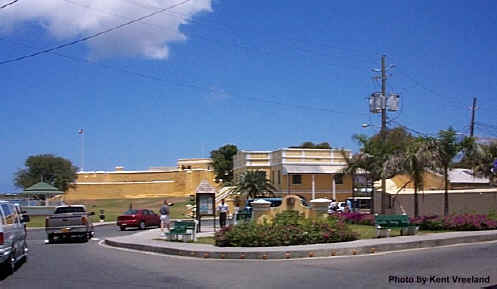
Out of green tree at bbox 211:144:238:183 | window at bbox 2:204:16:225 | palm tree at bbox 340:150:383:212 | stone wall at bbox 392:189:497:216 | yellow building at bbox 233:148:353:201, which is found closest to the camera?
window at bbox 2:204:16:225

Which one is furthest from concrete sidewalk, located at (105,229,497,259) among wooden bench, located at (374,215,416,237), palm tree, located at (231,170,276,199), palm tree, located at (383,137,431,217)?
palm tree, located at (231,170,276,199)

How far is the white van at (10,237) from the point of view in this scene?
46.1 ft

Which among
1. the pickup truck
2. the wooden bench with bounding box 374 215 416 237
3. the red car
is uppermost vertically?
the wooden bench with bounding box 374 215 416 237

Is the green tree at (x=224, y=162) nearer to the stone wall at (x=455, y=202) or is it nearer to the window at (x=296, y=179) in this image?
the window at (x=296, y=179)

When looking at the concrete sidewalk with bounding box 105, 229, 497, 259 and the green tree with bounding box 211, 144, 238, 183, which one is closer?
the concrete sidewalk with bounding box 105, 229, 497, 259

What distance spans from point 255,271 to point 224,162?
3097 inches

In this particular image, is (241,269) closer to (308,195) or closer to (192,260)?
(192,260)

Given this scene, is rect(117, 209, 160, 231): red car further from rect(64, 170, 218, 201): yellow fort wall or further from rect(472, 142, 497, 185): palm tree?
rect(64, 170, 218, 201): yellow fort wall

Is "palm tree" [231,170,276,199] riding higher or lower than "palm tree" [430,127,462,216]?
lower

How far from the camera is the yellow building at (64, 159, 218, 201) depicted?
317 feet

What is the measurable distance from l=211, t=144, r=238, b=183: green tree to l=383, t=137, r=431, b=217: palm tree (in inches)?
2285

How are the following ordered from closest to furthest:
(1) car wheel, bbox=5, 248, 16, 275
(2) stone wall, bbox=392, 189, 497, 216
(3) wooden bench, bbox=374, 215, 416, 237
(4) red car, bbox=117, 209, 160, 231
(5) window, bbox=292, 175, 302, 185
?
(1) car wheel, bbox=5, 248, 16, 275, (3) wooden bench, bbox=374, 215, 416, 237, (2) stone wall, bbox=392, 189, 497, 216, (4) red car, bbox=117, 209, 160, 231, (5) window, bbox=292, 175, 302, 185

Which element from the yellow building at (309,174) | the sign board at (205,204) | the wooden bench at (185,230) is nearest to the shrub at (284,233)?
the wooden bench at (185,230)

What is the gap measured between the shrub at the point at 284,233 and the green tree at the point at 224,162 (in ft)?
229
